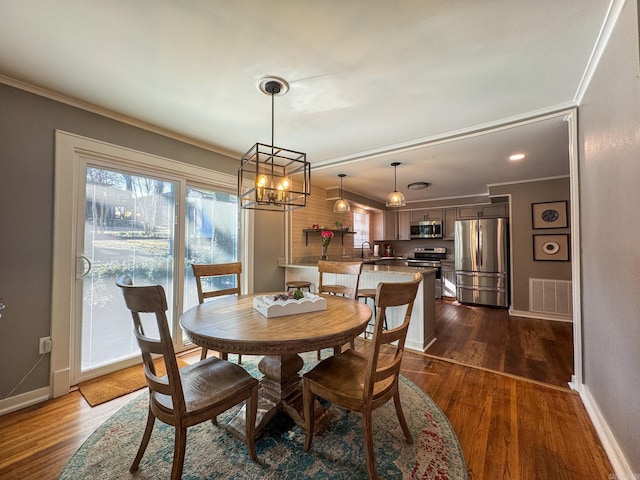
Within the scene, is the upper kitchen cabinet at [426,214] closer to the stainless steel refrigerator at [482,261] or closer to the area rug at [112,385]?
the stainless steel refrigerator at [482,261]

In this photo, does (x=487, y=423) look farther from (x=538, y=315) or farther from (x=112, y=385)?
(x=538, y=315)

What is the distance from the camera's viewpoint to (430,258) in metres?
6.59

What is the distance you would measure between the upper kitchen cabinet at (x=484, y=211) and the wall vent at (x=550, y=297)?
1.58 metres

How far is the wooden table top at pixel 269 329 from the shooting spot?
128cm

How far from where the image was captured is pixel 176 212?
2.92 meters

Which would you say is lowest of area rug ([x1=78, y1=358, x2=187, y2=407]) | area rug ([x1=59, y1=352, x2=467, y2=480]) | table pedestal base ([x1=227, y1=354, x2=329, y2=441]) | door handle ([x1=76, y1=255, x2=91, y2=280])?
area rug ([x1=78, y1=358, x2=187, y2=407])

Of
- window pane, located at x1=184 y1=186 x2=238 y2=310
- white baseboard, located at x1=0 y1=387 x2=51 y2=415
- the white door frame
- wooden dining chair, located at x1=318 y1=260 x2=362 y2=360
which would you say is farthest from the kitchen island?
white baseboard, located at x1=0 y1=387 x2=51 y2=415

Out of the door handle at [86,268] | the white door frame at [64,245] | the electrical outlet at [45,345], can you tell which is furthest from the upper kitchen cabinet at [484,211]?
the electrical outlet at [45,345]

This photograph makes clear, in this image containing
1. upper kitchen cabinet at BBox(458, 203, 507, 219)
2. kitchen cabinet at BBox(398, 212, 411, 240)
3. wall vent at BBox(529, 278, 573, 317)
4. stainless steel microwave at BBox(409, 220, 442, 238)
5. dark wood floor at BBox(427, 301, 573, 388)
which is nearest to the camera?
dark wood floor at BBox(427, 301, 573, 388)

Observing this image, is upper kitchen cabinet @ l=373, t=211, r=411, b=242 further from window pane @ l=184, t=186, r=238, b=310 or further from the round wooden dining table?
the round wooden dining table

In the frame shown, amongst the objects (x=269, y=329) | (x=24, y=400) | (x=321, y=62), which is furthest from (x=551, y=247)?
(x=24, y=400)

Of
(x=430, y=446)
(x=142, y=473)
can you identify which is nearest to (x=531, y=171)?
(x=430, y=446)

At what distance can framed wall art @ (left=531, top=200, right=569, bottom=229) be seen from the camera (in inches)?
170

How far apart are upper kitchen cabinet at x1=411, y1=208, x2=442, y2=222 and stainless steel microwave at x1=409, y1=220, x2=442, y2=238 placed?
122 millimetres
